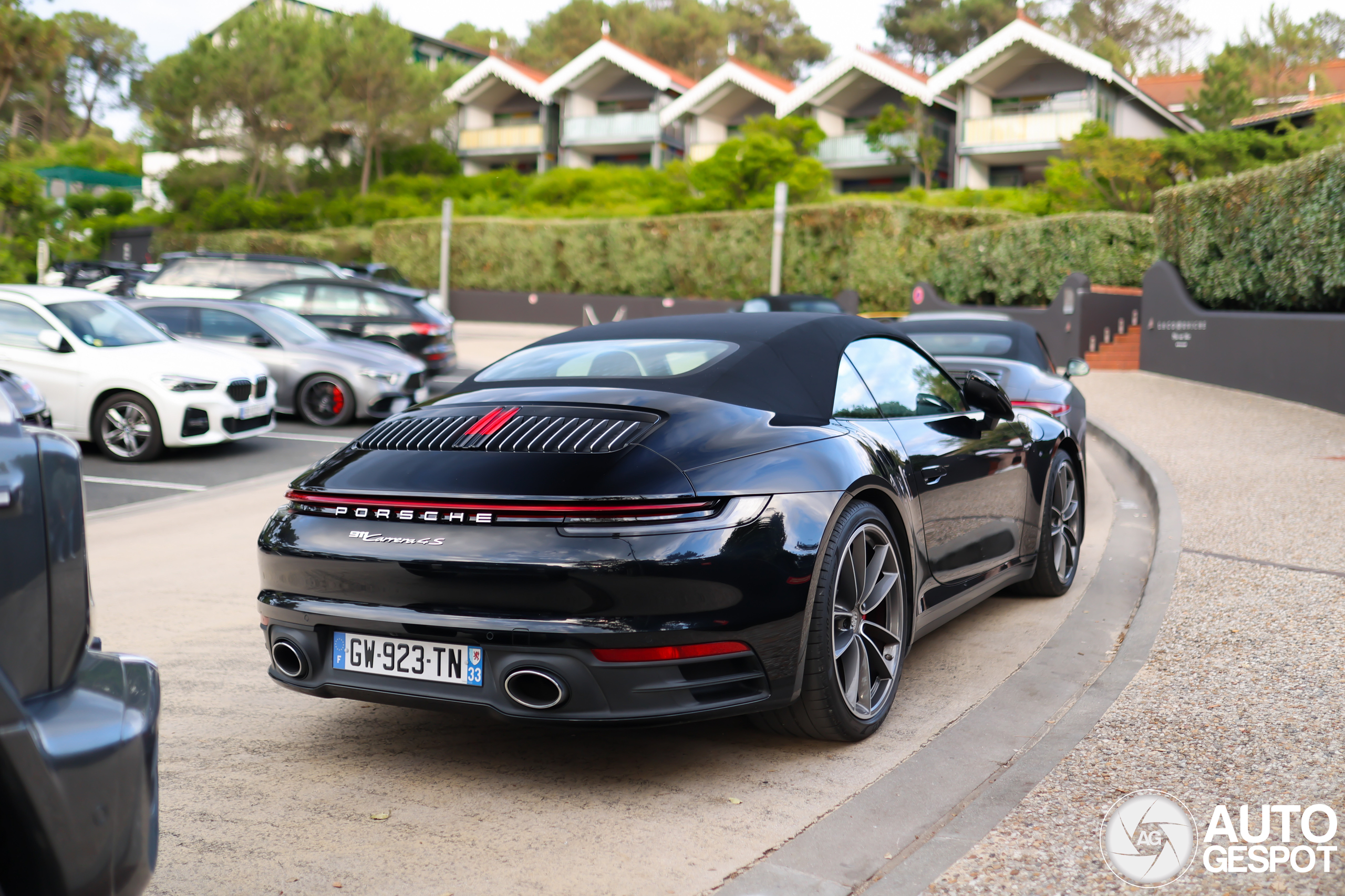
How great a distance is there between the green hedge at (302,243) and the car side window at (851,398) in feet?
126

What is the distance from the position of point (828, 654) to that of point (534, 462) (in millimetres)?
1086

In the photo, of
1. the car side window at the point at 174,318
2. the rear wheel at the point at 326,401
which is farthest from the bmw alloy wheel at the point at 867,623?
the car side window at the point at 174,318

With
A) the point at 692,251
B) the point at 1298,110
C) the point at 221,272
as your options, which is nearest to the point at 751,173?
the point at 692,251

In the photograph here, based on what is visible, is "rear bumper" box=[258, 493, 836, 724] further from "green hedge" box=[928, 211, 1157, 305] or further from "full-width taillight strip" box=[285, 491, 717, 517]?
"green hedge" box=[928, 211, 1157, 305]

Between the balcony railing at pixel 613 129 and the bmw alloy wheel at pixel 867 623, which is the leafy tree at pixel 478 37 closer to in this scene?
the balcony railing at pixel 613 129

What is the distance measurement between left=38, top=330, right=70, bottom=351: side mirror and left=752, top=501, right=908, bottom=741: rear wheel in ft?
31.2

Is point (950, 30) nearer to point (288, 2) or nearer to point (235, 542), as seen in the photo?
point (288, 2)

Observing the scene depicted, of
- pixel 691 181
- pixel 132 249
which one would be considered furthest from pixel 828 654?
pixel 132 249

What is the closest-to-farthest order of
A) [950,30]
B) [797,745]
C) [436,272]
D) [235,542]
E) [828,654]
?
[828,654], [797,745], [235,542], [436,272], [950,30]

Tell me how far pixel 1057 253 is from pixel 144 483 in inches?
723

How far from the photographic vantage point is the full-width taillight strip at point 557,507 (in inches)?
129

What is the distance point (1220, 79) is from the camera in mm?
38500

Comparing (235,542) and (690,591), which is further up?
(690,591)

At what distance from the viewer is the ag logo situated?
2855 mm
